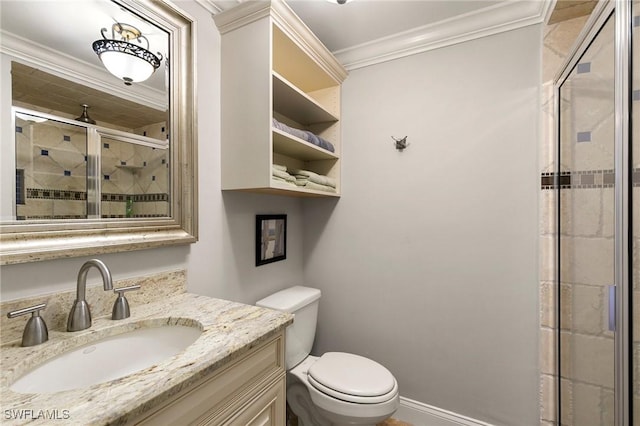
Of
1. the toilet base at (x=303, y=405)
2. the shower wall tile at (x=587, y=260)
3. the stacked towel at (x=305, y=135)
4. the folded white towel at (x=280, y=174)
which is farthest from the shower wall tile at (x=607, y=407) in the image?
the stacked towel at (x=305, y=135)

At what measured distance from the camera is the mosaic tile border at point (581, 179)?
0.93 metres

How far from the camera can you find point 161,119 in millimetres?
1150

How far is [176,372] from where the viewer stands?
63cm

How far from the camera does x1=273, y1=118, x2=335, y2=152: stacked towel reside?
141cm

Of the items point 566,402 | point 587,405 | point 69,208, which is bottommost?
point 566,402

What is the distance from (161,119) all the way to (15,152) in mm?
454

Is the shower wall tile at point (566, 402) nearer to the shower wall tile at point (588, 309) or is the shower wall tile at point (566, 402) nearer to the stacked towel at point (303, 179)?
the shower wall tile at point (588, 309)

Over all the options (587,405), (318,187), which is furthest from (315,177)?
(587,405)

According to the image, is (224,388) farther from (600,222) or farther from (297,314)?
(600,222)

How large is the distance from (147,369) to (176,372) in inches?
2.8

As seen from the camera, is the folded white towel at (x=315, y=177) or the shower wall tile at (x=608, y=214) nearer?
the shower wall tile at (x=608, y=214)

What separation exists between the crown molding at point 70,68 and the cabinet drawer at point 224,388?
0.98 meters

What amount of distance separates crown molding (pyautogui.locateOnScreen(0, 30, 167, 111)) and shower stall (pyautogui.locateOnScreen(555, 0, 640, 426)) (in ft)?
5.13

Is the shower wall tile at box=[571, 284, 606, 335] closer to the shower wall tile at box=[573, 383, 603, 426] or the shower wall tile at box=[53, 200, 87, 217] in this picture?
the shower wall tile at box=[573, 383, 603, 426]
